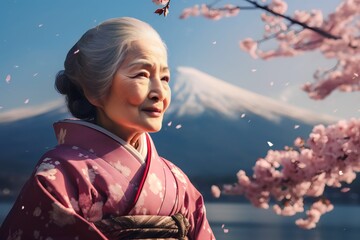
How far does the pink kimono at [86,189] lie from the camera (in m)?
1.88

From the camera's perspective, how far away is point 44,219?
188 centimetres

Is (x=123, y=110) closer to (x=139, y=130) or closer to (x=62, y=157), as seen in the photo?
(x=139, y=130)

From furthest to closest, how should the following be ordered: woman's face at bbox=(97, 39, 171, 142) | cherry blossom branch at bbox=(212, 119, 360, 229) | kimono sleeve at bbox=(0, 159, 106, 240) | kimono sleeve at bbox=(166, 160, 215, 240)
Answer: cherry blossom branch at bbox=(212, 119, 360, 229) → kimono sleeve at bbox=(166, 160, 215, 240) → woman's face at bbox=(97, 39, 171, 142) → kimono sleeve at bbox=(0, 159, 106, 240)

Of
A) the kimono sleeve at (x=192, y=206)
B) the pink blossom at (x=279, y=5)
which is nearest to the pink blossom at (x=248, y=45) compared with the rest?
the pink blossom at (x=279, y=5)

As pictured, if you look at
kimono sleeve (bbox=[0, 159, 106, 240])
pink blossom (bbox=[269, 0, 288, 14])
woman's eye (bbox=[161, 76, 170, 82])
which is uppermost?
woman's eye (bbox=[161, 76, 170, 82])

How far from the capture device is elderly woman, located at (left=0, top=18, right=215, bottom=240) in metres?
1.91

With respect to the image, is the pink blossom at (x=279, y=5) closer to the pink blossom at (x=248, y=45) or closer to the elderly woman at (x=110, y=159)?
the pink blossom at (x=248, y=45)

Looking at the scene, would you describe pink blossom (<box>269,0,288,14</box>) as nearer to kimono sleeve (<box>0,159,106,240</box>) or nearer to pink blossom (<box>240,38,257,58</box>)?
pink blossom (<box>240,38,257,58</box>)

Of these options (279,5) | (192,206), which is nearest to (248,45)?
(279,5)

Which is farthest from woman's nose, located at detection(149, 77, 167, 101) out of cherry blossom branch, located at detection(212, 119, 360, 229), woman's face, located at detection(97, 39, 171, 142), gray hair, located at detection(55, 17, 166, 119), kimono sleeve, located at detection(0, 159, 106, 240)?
cherry blossom branch, located at detection(212, 119, 360, 229)

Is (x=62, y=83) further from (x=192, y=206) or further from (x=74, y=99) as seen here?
(x=192, y=206)

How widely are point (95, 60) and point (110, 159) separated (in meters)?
0.32

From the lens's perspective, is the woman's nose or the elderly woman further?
the woman's nose

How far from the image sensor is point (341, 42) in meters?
3.89
